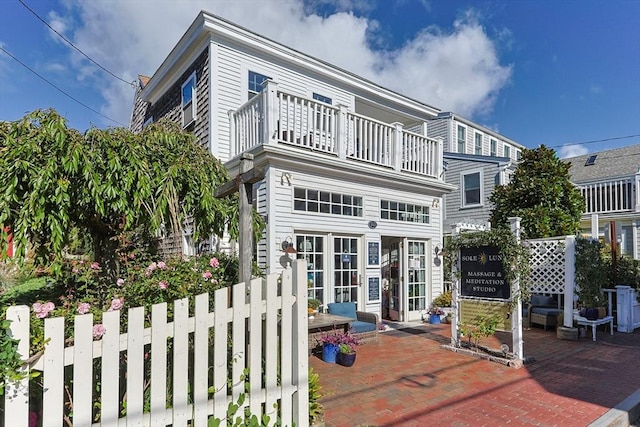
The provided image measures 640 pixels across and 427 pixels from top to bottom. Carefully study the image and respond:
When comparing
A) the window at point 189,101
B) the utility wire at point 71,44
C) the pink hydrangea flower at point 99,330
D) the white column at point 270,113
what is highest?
the utility wire at point 71,44

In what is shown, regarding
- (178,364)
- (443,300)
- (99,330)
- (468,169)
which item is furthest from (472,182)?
(99,330)

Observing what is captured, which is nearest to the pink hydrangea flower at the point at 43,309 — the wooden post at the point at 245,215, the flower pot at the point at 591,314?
the wooden post at the point at 245,215

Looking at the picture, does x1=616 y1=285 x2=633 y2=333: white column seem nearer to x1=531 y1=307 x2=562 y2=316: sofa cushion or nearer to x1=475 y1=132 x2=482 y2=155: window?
x1=531 y1=307 x2=562 y2=316: sofa cushion

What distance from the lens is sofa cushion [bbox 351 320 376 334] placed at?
7129 millimetres

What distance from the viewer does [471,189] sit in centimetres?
1644

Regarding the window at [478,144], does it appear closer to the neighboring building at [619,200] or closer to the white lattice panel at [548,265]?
the neighboring building at [619,200]

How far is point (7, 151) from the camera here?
362 cm

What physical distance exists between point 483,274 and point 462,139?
1412cm

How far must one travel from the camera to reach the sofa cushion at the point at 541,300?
31.8 feet

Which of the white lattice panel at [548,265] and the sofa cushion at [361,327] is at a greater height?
the white lattice panel at [548,265]

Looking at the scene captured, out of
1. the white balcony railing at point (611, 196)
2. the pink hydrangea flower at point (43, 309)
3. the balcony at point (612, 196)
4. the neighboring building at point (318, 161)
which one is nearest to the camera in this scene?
the pink hydrangea flower at point (43, 309)

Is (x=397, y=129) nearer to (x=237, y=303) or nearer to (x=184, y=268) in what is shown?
(x=184, y=268)

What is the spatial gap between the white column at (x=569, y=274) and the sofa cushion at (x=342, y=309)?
180 inches

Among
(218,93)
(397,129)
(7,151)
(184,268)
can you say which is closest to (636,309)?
(397,129)
